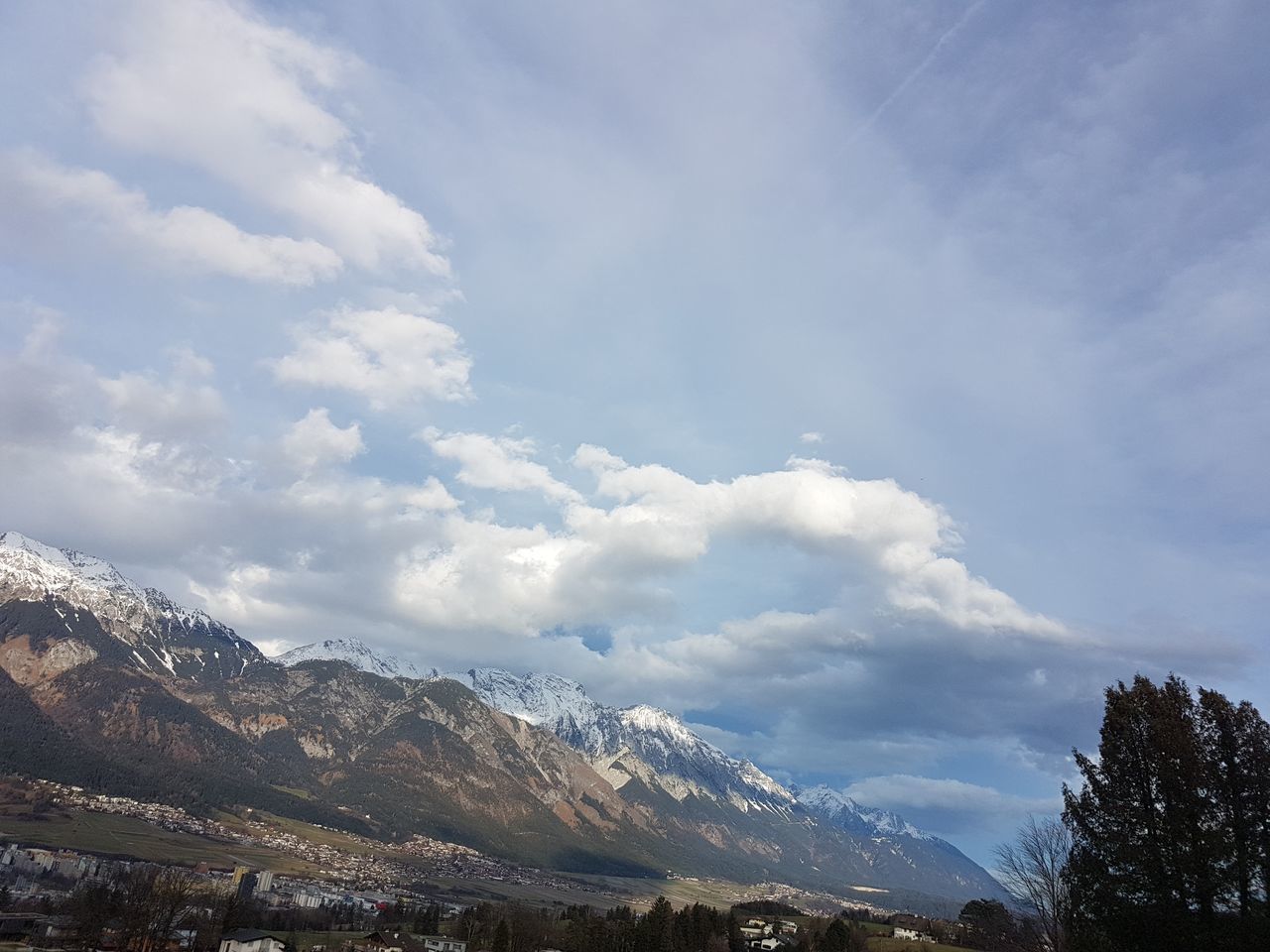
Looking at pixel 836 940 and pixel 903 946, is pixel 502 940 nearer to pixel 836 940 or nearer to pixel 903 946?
pixel 836 940

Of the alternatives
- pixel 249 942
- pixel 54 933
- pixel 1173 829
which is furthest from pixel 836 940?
pixel 1173 829

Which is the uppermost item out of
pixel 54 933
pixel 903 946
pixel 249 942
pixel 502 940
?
pixel 903 946

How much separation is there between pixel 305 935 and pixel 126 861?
89.5 meters

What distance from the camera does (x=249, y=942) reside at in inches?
3792

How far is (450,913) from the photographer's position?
19812 cm

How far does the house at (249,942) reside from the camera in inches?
3730

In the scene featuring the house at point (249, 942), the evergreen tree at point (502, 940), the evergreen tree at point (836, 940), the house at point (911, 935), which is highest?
the evergreen tree at point (836, 940)

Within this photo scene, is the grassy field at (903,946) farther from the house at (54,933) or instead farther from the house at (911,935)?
the house at (54,933)

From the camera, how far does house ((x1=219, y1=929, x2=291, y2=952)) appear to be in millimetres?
94750

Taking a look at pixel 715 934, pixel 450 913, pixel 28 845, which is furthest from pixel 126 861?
pixel 715 934

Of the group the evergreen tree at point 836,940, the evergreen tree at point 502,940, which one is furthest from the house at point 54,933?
the evergreen tree at point 836,940

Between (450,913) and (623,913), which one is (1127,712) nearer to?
(623,913)

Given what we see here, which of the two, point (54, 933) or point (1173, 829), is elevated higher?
point (1173, 829)

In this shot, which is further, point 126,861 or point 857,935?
point 126,861
